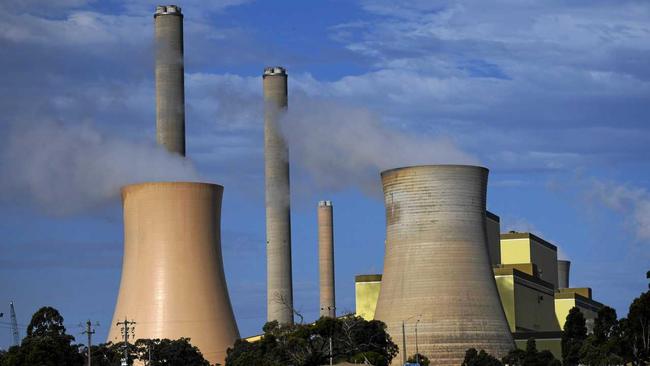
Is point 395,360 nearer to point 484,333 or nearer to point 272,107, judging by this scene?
point 484,333

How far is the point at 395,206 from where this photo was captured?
68500mm

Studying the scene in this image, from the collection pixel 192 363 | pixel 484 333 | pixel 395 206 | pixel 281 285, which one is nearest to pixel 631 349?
pixel 484 333

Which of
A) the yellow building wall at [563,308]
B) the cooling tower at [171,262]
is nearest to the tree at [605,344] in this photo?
the cooling tower at [171,262]

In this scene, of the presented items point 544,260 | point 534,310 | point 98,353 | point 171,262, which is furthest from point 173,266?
point 544,260

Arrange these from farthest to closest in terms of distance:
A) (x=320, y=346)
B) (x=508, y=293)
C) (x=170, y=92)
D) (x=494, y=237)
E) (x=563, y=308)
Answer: (x=563, y=308)
(x=494, y=237)
(x=508, y=293)
(x=170, y=92)
(x=320, y=346)

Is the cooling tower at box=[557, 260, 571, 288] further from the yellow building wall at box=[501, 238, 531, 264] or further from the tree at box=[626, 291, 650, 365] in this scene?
the tree at box=[626, 291, 650, 365]

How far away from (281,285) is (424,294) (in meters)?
23.9

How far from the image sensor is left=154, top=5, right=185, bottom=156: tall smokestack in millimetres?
74062

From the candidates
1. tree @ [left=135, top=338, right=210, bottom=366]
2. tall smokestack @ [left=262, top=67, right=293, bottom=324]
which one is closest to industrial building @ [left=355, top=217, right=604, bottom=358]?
tall smokestack @ [left=262, top=67, right=293, bottom=324]

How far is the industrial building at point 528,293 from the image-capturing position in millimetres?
88125

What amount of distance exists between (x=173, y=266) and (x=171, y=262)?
214mm

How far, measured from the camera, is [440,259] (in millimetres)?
65750

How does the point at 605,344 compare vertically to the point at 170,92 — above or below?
below

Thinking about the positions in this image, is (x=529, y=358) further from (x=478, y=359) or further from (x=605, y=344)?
(x=605, y=344)
